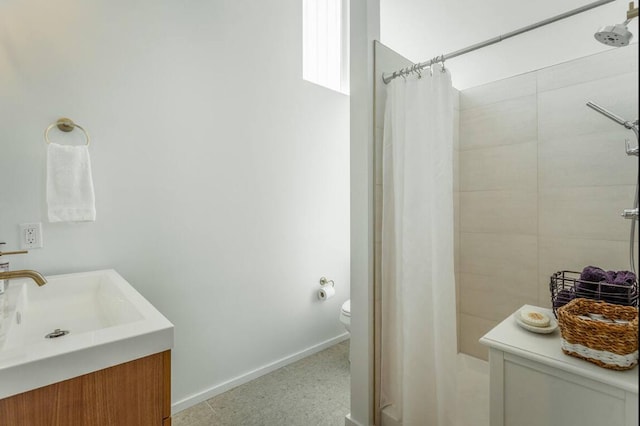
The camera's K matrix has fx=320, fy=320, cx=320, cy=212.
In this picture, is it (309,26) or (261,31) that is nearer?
(261,31)

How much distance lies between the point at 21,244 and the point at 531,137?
2.72 meters

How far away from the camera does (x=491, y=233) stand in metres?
2.12

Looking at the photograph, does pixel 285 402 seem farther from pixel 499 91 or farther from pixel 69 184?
pixel 499 91

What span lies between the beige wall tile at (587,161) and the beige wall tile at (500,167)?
0.05 metres

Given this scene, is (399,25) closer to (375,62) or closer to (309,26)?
(309,26)

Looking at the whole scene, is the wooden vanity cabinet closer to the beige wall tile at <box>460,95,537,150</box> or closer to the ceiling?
the beige wall tile at <box>460,95,537,150</box>

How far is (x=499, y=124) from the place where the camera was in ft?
6.75

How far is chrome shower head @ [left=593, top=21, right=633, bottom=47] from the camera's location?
1055mm

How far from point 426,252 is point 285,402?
50.5 inches

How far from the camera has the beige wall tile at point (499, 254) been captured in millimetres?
1960

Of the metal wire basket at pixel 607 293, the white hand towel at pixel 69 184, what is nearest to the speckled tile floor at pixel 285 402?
the white hand towel at pixel 69 184

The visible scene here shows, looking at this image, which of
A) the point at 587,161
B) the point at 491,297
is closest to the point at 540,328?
the point at 491,297

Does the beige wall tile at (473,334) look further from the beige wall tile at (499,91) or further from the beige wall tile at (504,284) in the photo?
the beige wall tile at (499,91)

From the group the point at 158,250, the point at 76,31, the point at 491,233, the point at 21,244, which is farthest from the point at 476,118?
the point at 21,244
